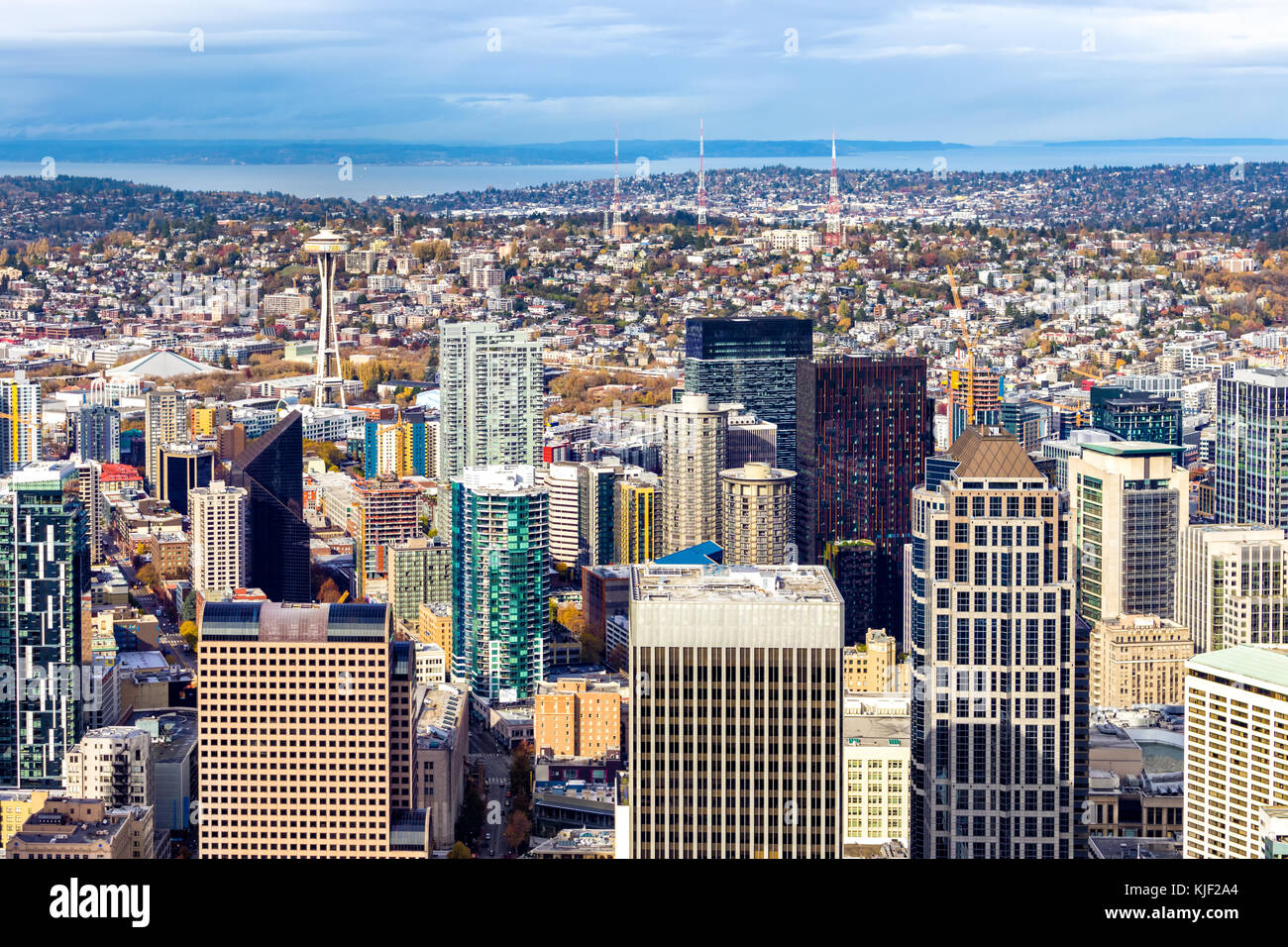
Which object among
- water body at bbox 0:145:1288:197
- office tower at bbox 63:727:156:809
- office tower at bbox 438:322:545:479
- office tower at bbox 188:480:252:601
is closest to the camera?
office tower at bbox 63:727:156:809

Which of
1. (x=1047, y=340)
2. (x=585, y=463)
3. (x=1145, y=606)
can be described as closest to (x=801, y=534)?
(x=585, y=463)

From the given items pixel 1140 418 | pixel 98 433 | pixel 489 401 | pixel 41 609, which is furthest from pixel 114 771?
pixel 1140 418

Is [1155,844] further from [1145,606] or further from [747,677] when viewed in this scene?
[1145,606]

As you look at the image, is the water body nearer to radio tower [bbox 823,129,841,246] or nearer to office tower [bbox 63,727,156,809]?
radio tower [bbox 823,129,841,246]

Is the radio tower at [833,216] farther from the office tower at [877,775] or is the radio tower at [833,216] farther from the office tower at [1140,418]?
the office tower at [877,775]

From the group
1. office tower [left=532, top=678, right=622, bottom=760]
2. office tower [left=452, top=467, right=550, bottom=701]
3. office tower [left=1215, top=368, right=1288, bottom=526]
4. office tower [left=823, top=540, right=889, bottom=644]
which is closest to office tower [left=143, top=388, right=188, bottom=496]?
office tower [left=452, top=467, right=550, bottom=701]
